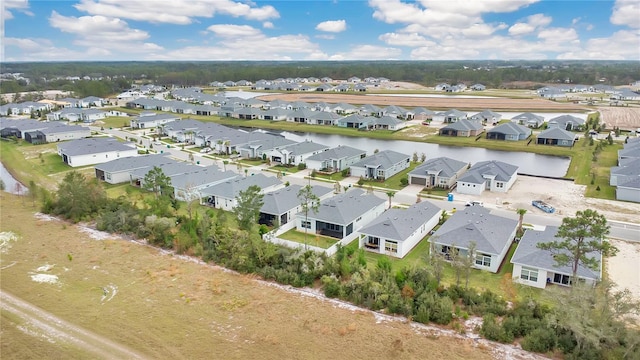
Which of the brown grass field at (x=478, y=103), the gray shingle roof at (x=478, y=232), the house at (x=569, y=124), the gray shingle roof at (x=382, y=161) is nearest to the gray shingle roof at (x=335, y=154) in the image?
the gray shingle roof at (x=382, y=161)

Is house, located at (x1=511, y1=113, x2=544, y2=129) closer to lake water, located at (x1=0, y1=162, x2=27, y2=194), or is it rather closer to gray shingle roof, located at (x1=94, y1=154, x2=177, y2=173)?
gray shingle roof, located at (x1=94, y1=154, x2=177, y2=173)

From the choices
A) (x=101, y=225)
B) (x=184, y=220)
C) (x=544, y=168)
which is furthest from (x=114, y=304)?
(x=544, y=168)

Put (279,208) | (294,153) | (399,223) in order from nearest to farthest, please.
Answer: (399,223) < (279,208) < (294,153)

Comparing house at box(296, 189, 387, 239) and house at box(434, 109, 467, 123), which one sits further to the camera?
house at box(434, 109, 467, 123)

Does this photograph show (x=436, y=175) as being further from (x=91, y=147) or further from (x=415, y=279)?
(x=91, y=147)

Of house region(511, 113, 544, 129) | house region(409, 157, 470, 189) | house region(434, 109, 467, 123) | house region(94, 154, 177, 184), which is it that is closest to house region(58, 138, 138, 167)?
house region(94, 154, 177, 184)

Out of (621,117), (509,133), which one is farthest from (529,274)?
(621,117)
